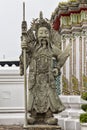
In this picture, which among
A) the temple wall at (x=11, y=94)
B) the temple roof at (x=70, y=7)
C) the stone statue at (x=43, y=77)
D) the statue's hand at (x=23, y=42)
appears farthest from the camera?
the temple roof at (x=70, y=7)

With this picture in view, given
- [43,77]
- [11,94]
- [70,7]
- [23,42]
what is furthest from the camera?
[70,7]

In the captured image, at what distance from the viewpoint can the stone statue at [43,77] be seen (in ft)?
30.4

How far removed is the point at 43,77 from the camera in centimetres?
930

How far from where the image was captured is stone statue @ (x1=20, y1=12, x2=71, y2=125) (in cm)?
927

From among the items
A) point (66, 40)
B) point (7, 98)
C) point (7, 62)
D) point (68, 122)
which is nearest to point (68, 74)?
point (66, 40)

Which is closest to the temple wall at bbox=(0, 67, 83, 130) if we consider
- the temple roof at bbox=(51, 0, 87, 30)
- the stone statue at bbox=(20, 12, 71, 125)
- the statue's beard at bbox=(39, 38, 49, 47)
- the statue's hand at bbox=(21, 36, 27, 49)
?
the stone statue at bbox=(20, 12, 71, 125)

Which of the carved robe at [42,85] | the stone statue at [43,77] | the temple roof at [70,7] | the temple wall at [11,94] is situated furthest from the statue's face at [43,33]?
the temple roof at [70,7]

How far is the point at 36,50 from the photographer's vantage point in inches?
368

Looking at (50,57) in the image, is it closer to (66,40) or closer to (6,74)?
(6,74)

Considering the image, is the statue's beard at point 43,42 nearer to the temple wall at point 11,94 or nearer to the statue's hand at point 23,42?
the statue's hand at point 23,42

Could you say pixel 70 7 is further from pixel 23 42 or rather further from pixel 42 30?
pixel 23 42

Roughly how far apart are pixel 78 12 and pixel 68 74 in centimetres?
428

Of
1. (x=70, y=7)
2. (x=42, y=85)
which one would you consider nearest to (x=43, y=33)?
(x=42, y=85)

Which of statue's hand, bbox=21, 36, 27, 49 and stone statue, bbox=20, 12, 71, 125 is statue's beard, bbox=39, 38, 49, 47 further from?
statue's hand, bbox=21, 36, 27, 49
